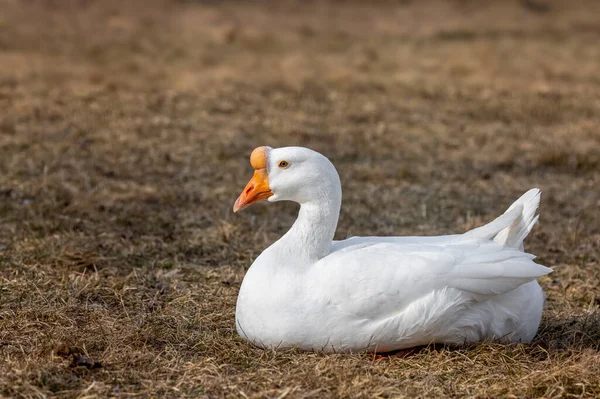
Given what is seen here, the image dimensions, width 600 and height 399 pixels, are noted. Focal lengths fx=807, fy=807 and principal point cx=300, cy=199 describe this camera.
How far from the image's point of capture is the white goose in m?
4.47

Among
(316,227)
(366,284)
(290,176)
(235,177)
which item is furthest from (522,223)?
(235,177)

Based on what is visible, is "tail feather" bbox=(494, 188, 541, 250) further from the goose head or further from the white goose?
the goose head

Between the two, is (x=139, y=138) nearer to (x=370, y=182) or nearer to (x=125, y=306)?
(x=370, y=182)

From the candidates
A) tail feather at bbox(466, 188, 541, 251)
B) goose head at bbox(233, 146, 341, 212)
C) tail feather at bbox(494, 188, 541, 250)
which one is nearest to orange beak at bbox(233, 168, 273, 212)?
goose head at bbox(233, 146, 341, 212)

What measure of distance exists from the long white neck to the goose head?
22mm

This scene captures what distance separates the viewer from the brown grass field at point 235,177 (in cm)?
441

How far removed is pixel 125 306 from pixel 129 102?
25.4 ft

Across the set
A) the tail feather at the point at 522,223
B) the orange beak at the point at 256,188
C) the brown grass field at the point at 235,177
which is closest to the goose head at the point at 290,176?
the orange beak at the point at 256,188

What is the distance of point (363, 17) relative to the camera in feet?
82.5

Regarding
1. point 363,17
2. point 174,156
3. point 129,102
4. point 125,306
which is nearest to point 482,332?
point 125,306

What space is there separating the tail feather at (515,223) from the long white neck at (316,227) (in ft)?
3.02

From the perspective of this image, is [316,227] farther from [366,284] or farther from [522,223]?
[522,223]

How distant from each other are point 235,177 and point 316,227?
451 centimetres

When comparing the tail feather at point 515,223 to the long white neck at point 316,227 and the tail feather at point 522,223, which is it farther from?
the long white neck at point 316,227
